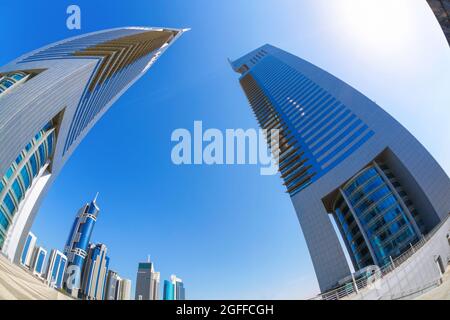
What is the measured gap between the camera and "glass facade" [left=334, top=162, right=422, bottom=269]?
2270 centimetres

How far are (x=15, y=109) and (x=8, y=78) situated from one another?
670 centimetres

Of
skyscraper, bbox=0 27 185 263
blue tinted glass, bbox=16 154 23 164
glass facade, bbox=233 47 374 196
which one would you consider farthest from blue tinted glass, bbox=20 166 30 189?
glass facade, bbox=233 47 374 196

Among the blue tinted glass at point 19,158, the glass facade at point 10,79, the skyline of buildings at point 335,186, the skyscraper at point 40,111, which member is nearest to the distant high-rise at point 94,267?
the skyline of buildings at point 335,186

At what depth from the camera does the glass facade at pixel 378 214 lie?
22.7 meters

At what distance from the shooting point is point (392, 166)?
23.9 m

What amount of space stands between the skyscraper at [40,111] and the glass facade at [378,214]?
31.6 meters

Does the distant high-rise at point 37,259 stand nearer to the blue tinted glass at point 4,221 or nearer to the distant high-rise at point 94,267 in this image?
the blue tinted glass at point 4,221

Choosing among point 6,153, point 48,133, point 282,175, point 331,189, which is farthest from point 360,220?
point 48,133

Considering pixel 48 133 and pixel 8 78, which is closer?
pixel 8 78

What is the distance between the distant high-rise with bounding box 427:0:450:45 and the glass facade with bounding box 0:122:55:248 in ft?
86.9

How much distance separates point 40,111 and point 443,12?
23.4 m
